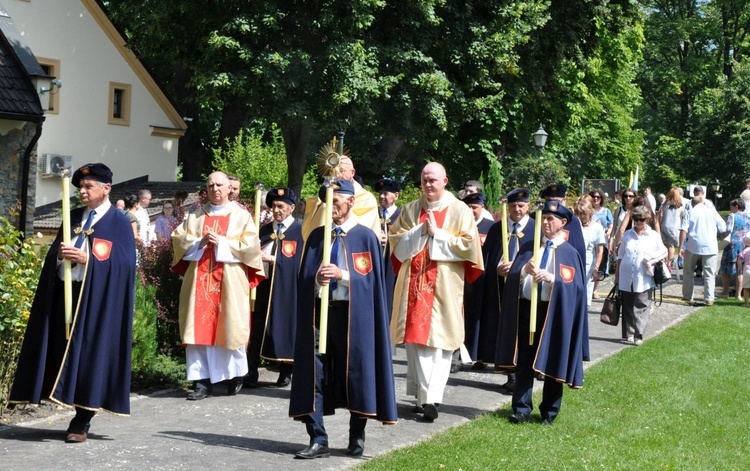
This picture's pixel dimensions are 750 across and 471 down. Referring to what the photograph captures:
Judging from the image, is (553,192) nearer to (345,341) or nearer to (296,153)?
(345,341)

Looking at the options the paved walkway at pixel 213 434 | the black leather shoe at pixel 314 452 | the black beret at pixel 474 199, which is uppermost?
the black beret at pixel 474 199

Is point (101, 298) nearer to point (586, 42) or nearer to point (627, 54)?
point (586, 42)

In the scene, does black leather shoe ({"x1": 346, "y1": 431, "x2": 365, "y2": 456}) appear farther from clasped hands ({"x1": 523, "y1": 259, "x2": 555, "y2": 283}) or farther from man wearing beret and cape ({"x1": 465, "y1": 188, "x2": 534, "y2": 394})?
man wearing beret and cape ({"x1": 465, "y1": 188, "x2": 534, "y2": 394})

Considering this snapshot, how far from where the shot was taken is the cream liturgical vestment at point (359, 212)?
9.57 m

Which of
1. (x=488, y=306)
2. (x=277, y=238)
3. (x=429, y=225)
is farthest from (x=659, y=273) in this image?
(x=429, y=225)

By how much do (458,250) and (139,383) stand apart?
11.7 ft

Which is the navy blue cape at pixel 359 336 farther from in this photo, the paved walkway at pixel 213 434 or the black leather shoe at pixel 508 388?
the black leather shoe at pixel 508 388

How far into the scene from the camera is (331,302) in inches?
333

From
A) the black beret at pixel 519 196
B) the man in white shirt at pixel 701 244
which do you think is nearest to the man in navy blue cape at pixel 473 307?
the black beret at pixel 519 196

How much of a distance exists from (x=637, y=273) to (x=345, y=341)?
25.9 ft

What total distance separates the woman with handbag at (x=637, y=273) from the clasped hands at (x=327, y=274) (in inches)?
319

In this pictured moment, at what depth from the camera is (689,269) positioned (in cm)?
2092

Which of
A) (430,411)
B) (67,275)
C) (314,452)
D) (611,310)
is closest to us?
(314,452)

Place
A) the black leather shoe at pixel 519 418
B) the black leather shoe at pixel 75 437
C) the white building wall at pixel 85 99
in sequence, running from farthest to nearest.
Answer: the white building wall at pixel 85 99, the black leather shoe at pixel 519 418, the black leather shoe at pixel 75 437
